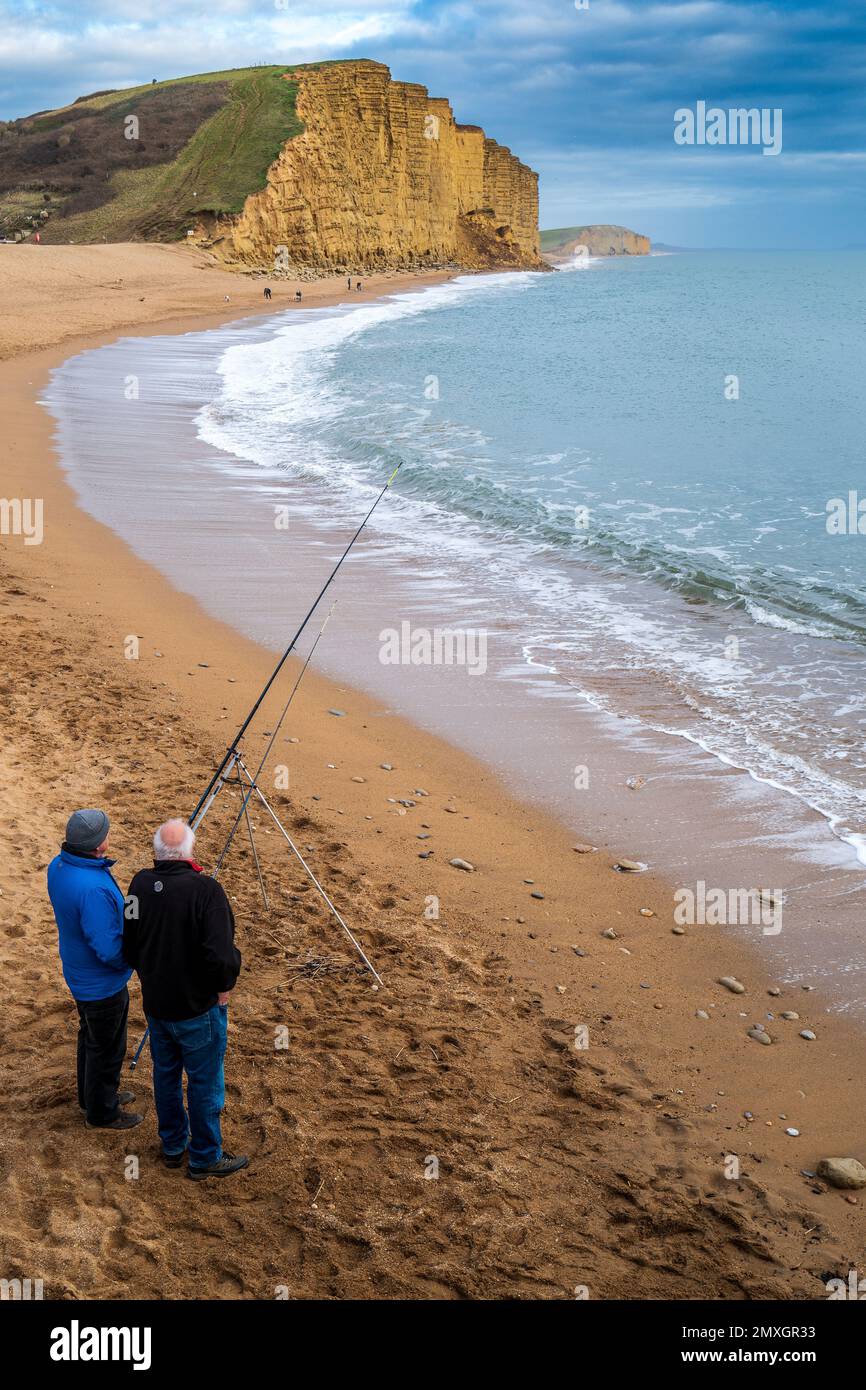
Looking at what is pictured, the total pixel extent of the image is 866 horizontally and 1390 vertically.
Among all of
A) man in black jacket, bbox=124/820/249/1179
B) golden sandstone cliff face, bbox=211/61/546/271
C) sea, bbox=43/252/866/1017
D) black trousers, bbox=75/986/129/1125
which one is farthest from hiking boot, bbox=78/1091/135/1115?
golden sandstone cliff face, bbox=211/61/546/271

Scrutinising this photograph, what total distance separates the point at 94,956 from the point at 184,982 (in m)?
0.50

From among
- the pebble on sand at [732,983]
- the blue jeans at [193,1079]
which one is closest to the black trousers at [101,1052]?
the blue jeans at [193,1079]

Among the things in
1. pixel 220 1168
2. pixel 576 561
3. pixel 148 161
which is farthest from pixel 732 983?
pixel 148 161

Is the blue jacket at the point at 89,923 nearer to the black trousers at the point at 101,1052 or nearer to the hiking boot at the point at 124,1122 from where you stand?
the black trousers at the point at 101,1052

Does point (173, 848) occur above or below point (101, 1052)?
above

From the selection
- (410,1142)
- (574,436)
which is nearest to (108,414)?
(574,436)

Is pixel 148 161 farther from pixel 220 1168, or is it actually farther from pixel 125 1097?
pixel 220 1168

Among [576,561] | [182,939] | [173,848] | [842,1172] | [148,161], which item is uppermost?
[148,161]

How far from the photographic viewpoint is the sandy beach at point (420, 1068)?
14.4 ft

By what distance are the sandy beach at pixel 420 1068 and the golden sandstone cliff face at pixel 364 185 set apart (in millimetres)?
69744

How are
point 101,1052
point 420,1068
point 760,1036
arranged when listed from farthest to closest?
point 760,1036 → point 420,1068 → point 101,1052

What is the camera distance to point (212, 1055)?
15.7ft

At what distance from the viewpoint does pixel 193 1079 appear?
481 centimetres

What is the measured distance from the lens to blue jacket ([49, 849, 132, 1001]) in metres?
4.69
